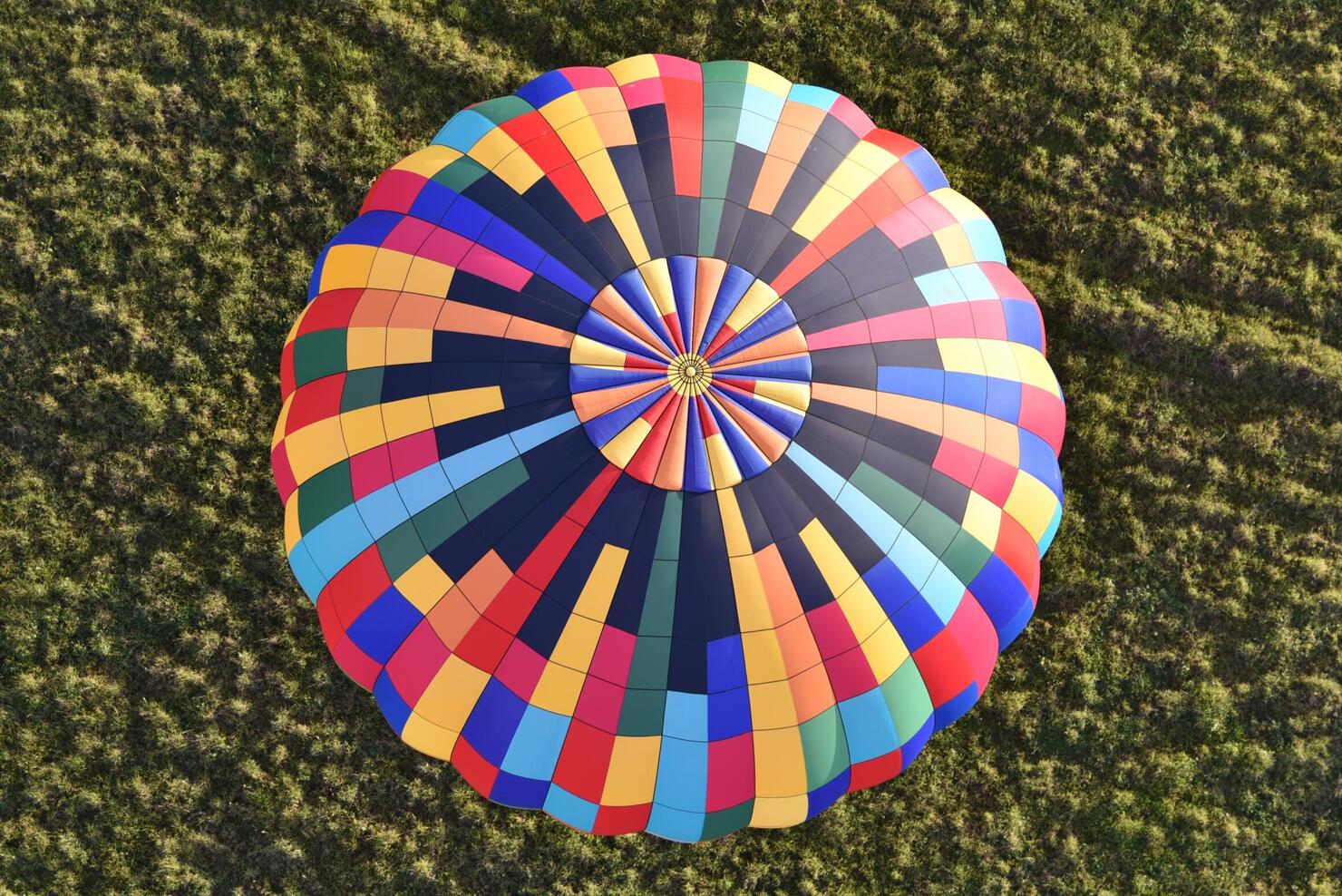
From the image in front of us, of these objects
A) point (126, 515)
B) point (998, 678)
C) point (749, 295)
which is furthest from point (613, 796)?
point (126, 515)

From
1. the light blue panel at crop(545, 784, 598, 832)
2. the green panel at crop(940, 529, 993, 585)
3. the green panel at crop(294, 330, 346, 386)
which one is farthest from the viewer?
the green panel at crop(294, 330, 346, 386)

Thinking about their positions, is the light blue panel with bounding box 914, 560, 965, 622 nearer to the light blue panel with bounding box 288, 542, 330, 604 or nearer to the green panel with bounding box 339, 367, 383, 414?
the green panel with bounding box 339, 367, 383, 414

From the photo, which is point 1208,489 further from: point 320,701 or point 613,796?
point 320,701

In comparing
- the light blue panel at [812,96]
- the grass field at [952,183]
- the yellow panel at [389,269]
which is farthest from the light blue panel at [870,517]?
the grass field at [952,183]

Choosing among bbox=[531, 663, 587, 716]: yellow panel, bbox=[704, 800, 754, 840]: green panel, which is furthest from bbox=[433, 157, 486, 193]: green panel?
bbox=[704, 800, 754, 840]: green panel

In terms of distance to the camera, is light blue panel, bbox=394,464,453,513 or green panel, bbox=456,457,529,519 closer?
green panel, bbox=456,457,529,519

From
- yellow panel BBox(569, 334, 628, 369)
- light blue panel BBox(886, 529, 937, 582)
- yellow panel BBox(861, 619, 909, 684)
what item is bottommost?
yellow panel BBox(861, 619, 909, 684)

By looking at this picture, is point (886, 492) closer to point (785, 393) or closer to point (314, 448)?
point (785, 393)
